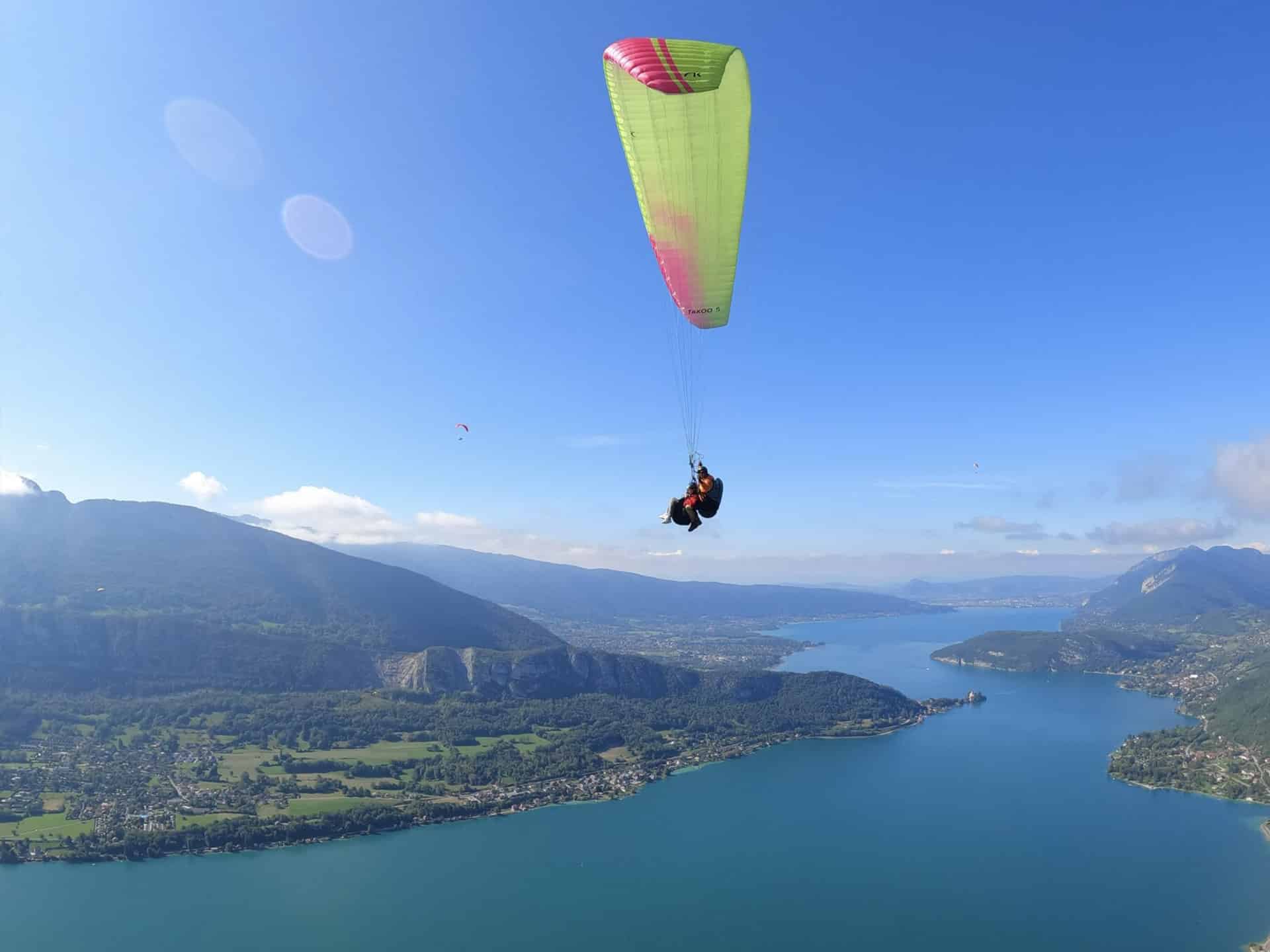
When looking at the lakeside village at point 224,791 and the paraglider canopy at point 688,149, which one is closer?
the paraglider canopy at point 688,149

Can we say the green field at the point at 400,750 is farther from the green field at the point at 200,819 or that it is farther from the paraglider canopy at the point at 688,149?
the paraglider canopy at the point at 688,149

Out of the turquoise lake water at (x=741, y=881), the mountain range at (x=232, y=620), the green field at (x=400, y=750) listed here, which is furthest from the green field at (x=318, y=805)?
the mountain range at (x=232, y=620)

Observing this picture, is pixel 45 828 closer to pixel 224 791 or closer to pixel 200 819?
pixel 200 819

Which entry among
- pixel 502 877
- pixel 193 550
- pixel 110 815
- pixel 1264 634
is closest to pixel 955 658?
pixel 1264 634

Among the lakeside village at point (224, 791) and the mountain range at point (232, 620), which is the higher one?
the mountain range at point (232, 620)

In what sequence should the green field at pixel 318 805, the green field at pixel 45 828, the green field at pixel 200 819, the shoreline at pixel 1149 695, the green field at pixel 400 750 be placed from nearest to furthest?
1. the shoreline at pixel 1149 695
2. the green field at pixel 45 828
3. the green field at pixel 200 819
4. the green field at pixel 318 805
5. the green field at pixel 400 750

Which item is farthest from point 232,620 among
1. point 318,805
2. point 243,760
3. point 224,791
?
point 318,805
